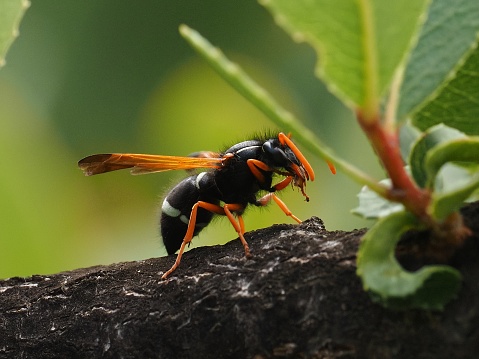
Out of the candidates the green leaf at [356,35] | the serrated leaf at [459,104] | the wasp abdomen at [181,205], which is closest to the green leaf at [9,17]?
the green leaf at [356,35]

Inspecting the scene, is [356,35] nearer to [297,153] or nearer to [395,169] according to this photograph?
[395,169]

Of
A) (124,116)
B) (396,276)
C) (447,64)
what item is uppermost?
(124,116)

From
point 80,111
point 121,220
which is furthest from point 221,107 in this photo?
point 80,111

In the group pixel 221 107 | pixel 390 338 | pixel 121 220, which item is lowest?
pixel 390 338

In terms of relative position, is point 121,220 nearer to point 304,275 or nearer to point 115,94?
point 115,94

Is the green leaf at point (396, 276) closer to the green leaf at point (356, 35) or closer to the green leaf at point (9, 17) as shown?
the green leaf at point (356, 35)

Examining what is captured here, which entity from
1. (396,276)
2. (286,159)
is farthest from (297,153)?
(396,276)

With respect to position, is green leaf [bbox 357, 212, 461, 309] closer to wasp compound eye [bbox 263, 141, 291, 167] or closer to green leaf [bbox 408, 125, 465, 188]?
green leaf [bbox 408, 125, 465, 188]
